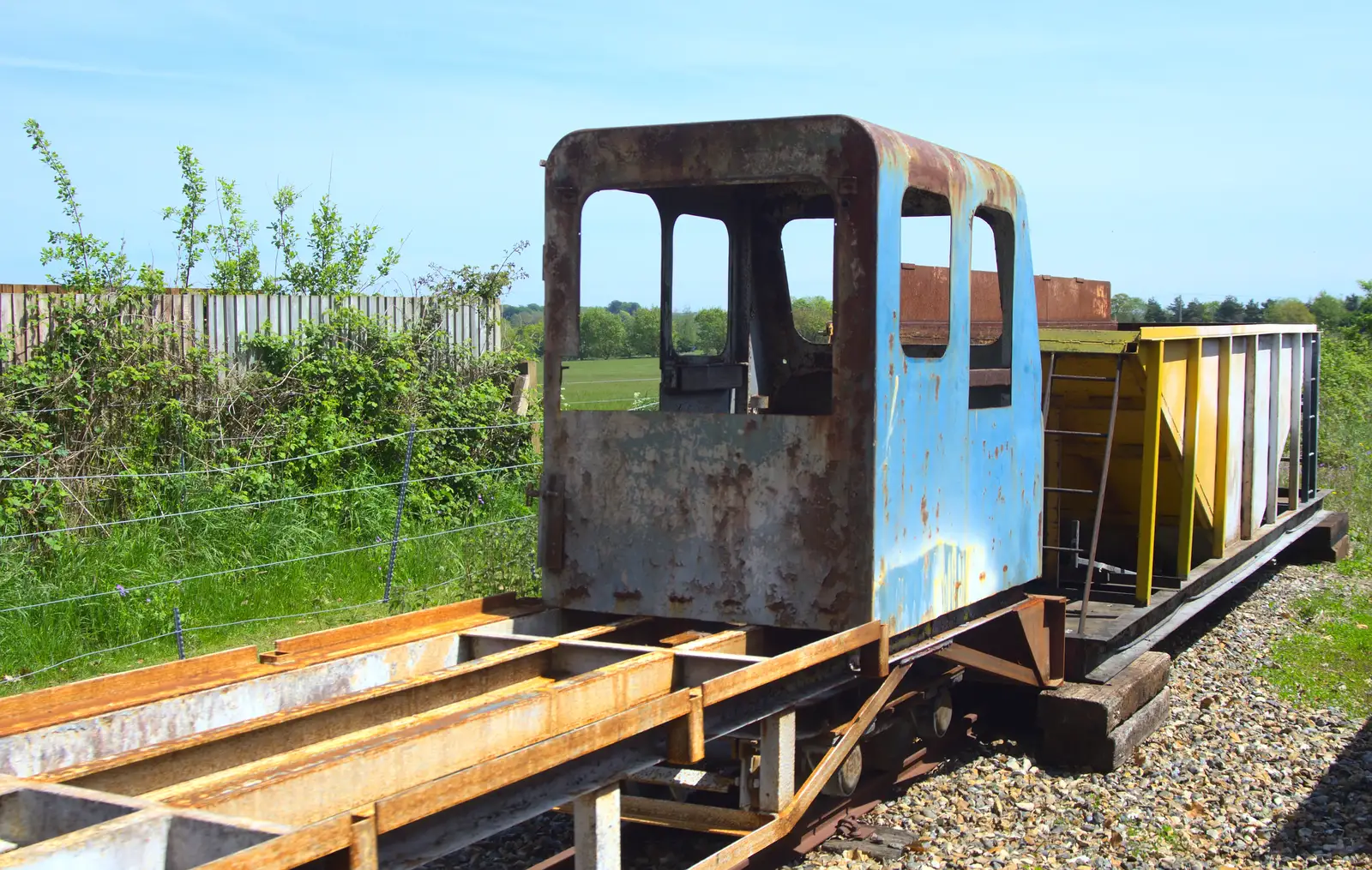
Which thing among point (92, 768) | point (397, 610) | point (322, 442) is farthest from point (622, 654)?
point (322, 442)

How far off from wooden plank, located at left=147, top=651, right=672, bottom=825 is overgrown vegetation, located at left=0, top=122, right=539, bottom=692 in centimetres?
501

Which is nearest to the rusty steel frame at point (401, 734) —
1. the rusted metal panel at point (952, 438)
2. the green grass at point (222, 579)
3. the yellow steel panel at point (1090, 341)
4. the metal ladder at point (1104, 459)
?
the rusted metal panel at point (952, 438)

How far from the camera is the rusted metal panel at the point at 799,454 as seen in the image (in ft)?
16.7

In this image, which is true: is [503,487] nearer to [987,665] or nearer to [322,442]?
[322,442]

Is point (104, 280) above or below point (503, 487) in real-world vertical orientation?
above

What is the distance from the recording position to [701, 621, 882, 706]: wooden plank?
4.14m

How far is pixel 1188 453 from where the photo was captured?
871 centimetres

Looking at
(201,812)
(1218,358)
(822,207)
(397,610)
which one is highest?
(822,207)

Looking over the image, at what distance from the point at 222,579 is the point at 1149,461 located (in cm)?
676

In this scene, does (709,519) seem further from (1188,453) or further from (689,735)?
(1188,453)

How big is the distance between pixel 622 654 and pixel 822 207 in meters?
2.81

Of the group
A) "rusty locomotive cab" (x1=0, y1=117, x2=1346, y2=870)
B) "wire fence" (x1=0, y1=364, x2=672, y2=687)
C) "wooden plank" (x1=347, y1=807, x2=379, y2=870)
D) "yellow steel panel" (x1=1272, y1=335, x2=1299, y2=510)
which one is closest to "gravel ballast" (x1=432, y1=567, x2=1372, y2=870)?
"rusty locomotive cab" (x1=0, y1=117, x2=1346, y2=870)

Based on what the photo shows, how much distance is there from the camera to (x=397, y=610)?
31.6ft

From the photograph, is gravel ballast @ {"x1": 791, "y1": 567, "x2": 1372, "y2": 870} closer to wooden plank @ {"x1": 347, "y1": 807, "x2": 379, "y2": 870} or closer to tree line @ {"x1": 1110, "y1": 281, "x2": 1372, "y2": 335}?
wooden plank @ {"x1": 347, "y1": 807, "x2": 379, "y2": 870}
